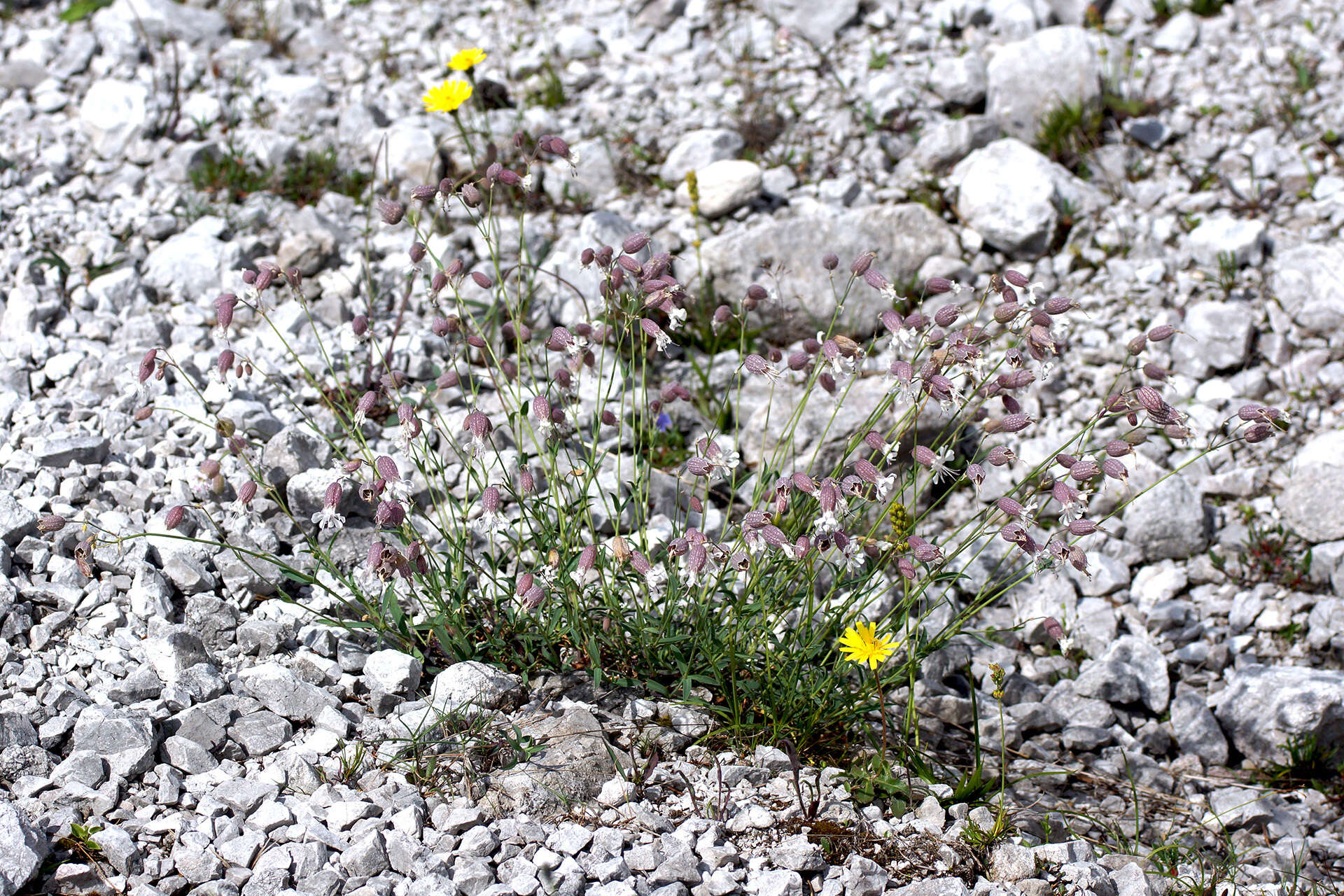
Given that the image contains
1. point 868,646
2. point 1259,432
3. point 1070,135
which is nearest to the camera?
point 1259,432

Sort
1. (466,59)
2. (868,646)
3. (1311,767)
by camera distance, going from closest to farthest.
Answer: (868,646) → (1311,767) → (466,59)

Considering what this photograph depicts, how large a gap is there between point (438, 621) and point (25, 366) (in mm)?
2260

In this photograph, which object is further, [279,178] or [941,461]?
[279,178]

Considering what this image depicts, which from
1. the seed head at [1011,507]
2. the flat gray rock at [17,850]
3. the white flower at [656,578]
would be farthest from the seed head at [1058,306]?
the flat gray rock at [17,850]

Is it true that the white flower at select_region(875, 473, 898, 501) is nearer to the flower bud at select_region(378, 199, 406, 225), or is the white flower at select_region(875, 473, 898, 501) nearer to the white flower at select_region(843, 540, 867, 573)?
the white flower at select_region(843, 540, 867, 573)

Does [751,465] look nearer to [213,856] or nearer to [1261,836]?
[1261,836]

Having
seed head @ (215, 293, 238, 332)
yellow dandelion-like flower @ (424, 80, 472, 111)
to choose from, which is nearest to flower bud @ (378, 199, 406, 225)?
seed head @ (215, 293, 238, 332)

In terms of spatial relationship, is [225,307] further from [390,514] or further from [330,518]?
[390,514]

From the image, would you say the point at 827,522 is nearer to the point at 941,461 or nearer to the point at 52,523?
the point at 941,461

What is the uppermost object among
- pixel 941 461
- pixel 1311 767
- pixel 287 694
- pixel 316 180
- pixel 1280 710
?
pixel 941 461

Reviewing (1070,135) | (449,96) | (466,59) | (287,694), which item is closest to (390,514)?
(287,694)

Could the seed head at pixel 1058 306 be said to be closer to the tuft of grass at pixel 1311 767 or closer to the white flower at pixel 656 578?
the white flower at pixel 656 578

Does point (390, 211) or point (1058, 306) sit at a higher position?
point (390, 211)

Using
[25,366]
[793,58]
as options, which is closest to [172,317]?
[25,366]
